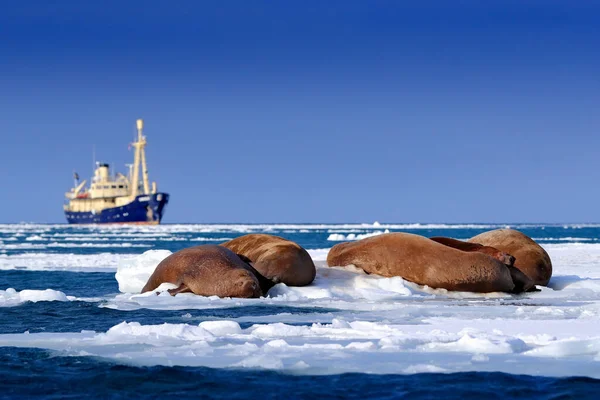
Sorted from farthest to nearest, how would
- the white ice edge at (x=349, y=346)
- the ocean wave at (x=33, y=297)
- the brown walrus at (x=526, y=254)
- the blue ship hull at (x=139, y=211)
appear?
1. the blue ship hull at (x=139, y=211)
2. the brown walrus at (x=526, y=254)
3. the ocean wave at (x=33, y=297)
4. the white ice edge at (x=349, y=346)

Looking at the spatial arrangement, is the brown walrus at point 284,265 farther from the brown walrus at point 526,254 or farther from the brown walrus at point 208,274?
the brown walrus at point 526,254

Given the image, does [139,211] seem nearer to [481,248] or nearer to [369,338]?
[481,248]

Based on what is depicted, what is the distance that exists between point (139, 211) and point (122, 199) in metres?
5.54

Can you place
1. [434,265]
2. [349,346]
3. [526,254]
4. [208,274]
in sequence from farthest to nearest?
[526,254], [434,265], [208,274], [349,346]

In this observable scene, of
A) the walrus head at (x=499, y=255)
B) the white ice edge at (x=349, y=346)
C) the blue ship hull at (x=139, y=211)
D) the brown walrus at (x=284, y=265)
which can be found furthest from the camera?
the blue ship hull at (x=139, y=211)

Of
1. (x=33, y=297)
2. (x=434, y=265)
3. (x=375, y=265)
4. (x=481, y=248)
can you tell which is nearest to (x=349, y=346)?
(x=434, y=265)

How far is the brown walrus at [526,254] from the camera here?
46.6 ft

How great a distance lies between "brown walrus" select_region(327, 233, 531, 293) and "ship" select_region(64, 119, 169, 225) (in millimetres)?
94637

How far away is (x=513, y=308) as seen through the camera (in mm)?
11164

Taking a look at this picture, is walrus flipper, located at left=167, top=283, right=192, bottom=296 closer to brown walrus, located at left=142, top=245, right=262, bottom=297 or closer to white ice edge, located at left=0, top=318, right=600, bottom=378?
brown walrus, located at left=142, top=245, right=262, bottom=297

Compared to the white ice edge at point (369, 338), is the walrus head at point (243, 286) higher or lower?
higher

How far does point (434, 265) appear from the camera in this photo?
13469 mm

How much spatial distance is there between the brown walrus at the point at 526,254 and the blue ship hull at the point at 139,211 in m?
94.3

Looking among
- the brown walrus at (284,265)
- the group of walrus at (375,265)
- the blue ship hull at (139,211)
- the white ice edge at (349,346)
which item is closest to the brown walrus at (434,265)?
the group of walrus at (375,265)
